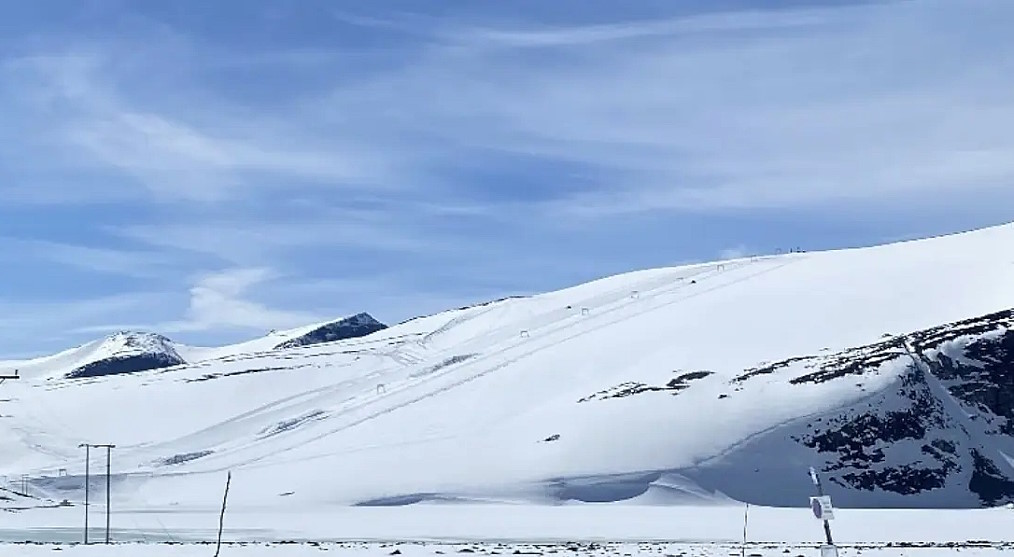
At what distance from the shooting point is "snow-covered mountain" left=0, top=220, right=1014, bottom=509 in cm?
11062

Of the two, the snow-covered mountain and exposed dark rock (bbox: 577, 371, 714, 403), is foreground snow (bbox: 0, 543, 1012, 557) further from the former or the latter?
exposed dark rock (bbox: 577, 371, 714, 403)

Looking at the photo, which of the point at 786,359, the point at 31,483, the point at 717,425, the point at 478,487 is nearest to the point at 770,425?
the point at 717,425

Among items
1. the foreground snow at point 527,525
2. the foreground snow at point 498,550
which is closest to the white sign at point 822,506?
the foreground snow at point 498,550

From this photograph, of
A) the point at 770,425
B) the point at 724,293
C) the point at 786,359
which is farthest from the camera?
the point at 724,293

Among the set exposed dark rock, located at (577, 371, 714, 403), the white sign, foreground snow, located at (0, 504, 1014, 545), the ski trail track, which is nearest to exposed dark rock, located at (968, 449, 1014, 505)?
foreground snow, located at (0, 504, 1014, 545)

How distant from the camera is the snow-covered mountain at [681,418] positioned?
111 m

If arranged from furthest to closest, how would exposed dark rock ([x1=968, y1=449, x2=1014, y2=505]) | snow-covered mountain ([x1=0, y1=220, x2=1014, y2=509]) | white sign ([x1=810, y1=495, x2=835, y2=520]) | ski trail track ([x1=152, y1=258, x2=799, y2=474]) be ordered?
ski trail track ([x1=152, y1=258, x2=799, y2=474]), snow-covered mountain ([x1=0, y1=220, x2=1014, y2=509]), exposed dark rock ([x1=968, y1=449, x2=1014, y2=505]), white sign ([x1=810, y1=495, x2=835, y2=520])

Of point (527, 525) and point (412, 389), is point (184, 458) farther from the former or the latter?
point (527, 525)

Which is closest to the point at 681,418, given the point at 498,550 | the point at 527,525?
the point at 527,525

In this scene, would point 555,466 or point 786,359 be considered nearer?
point 555,466

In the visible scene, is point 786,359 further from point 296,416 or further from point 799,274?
point 296,416

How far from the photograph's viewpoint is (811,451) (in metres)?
114

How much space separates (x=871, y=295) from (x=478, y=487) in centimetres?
7047

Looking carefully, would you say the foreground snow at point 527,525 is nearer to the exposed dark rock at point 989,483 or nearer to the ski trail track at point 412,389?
the exposed dark rock at point 989,483
